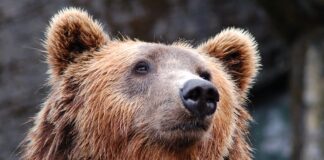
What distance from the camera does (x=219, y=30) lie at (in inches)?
497

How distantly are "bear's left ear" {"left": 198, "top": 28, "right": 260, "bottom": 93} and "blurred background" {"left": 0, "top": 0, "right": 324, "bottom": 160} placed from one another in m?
3.52

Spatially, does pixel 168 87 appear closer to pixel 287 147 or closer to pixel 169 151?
pixel 169 151

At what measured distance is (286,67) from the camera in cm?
1388

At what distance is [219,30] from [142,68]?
20.3 ft

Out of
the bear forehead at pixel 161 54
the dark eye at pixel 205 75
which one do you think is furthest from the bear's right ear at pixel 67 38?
the dark eye at pixel 205 75

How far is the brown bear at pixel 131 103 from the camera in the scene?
6.10 meters

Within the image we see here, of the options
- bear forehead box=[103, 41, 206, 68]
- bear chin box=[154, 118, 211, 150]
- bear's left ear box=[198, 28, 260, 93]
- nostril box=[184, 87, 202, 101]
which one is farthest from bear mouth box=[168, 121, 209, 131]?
bear's left ear box=[198, 28, 260, 93]

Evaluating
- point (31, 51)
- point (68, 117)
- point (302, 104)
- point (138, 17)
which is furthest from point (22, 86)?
point (68, 117)

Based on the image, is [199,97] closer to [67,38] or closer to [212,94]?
[212,94]

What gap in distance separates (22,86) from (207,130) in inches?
217

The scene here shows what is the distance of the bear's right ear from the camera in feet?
22.0

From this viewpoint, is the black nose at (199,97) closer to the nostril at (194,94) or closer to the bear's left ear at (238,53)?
the nostril at (194,94)

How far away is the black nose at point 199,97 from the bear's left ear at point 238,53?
1157mm

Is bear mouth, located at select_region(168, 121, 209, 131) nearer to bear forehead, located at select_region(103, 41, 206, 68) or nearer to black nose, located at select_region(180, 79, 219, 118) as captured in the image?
black nose, located at select_region(180, 79, 219, 118)
